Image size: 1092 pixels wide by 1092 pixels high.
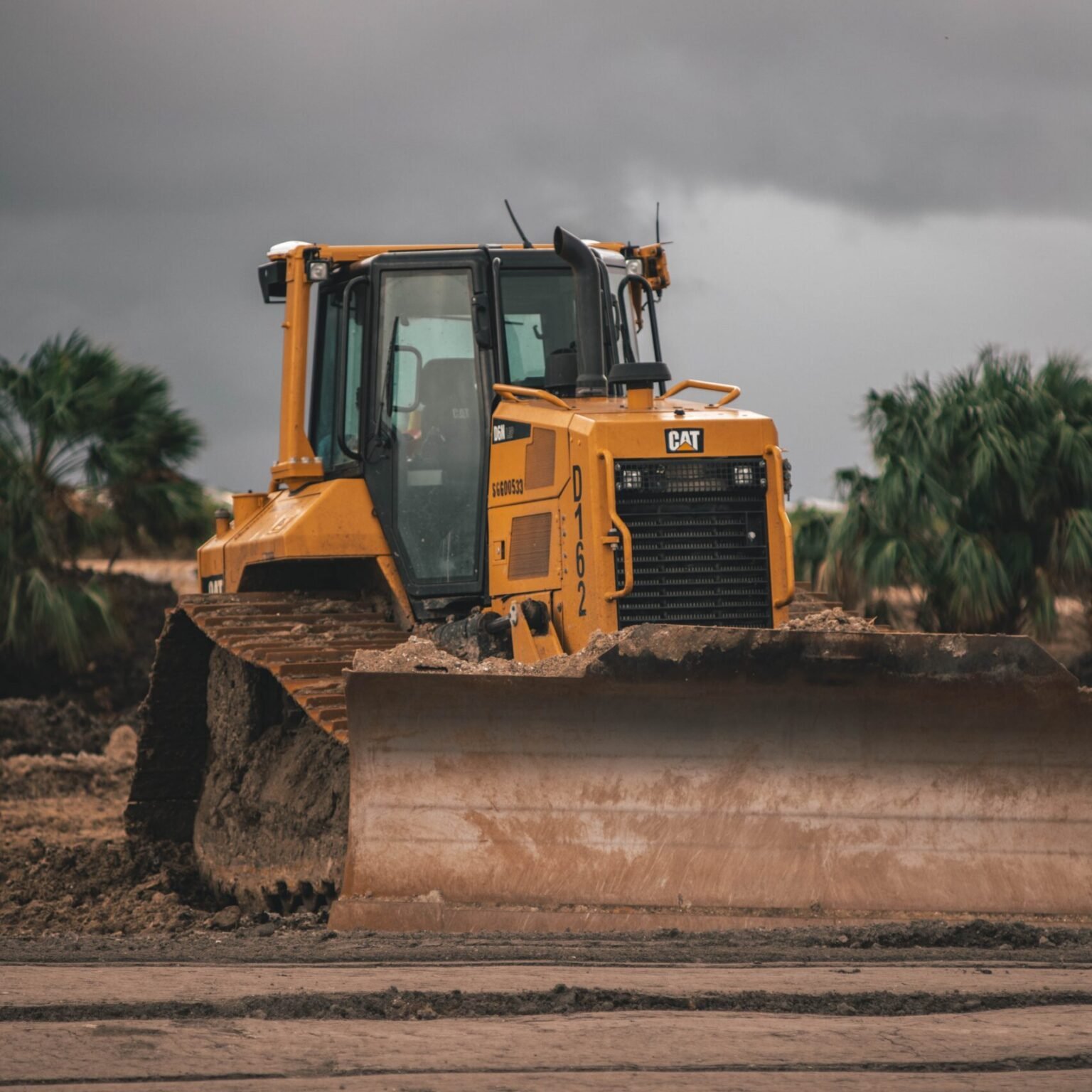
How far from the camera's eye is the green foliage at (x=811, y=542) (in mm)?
18984

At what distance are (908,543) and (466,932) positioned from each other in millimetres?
11755

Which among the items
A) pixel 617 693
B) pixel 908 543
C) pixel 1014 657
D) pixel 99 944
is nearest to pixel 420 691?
pixel 617 693

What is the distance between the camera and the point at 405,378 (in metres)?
8.84

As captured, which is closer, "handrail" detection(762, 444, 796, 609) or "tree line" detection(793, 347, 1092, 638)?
"handrail" detection(762, 444, 796, 609)

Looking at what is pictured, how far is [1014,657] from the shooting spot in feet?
22.7

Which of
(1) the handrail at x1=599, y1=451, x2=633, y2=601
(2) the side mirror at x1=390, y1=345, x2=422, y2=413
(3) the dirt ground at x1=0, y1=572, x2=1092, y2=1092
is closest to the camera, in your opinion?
(3) the dirt ground at x1=0, y1=572, x2=1092, y2=1092

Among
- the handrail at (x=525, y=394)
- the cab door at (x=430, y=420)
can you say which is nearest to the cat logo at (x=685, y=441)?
the handrail at (x=525, y=394)

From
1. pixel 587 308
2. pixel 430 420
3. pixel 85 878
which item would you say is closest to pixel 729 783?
pixel 587 308

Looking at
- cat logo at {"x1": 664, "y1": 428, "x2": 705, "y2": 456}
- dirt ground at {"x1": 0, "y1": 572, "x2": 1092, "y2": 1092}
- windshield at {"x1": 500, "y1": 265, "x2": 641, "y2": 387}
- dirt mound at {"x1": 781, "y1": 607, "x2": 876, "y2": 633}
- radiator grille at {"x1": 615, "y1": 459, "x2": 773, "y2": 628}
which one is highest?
windshield at {"x1": 500, "y1": 265, "x2": 641, "y2": 387}

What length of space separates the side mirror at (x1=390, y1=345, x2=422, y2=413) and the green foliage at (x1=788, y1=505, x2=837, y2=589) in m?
10.6

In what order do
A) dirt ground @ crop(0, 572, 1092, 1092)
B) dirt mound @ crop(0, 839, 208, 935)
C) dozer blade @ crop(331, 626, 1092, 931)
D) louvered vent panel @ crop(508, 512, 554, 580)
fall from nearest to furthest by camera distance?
dirt ground @ crop(0, 572, 1092, 1092), dozer blade @ crop(331, 626, 1092, 931), louvered vent panel @ crop(508, 512, 554, 580), dirt mound @ crop(0, 839, 208, 935)

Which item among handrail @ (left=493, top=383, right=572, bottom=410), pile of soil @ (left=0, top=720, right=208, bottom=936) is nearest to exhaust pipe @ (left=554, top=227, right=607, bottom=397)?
handrail @ (left=493, top=383, right=572, bottom=410)

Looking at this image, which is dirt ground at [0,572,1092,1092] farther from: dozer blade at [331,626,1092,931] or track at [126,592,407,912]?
track at [126,592,407,912]

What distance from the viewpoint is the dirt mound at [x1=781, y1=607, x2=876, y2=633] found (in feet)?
26.2
